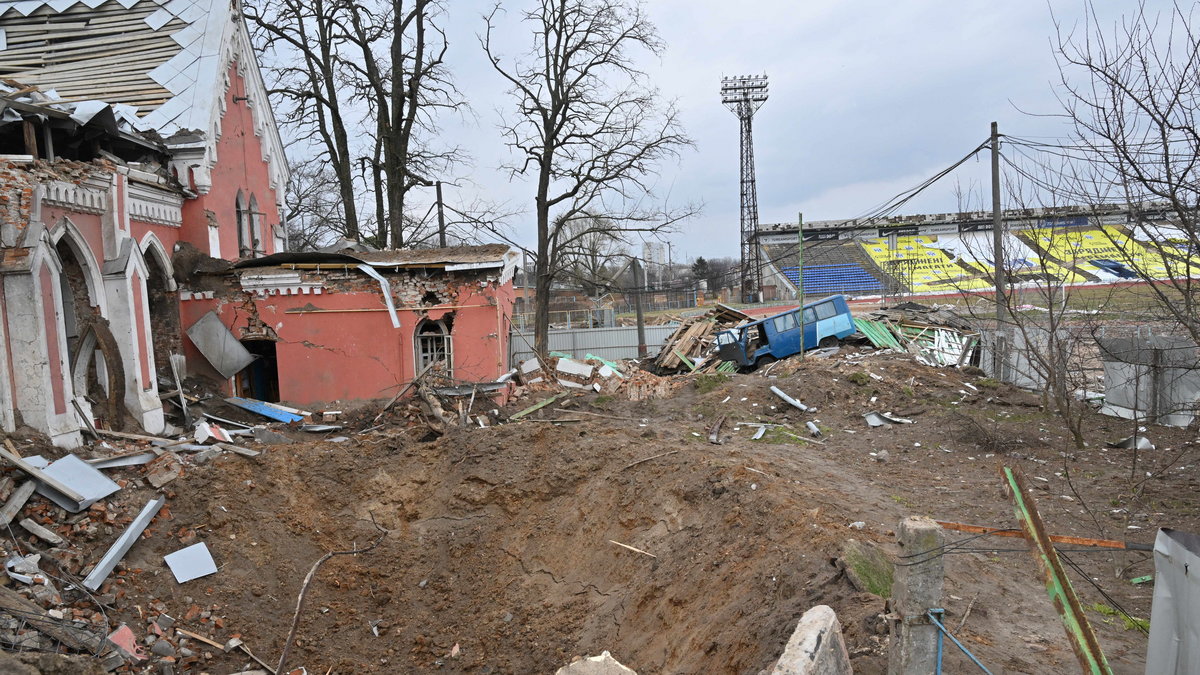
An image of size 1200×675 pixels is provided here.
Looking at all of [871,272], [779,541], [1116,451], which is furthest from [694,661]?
[871,272]

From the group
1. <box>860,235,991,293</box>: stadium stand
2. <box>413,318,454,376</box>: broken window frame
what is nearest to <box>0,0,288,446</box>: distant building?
<box>413,318,454,376</box>: broken window frame

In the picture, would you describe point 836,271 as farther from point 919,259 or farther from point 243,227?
point 243,227

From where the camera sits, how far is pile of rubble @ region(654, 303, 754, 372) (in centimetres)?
2444

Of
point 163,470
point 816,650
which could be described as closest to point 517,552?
point 163,470

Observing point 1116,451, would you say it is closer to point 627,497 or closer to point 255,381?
point 627,497

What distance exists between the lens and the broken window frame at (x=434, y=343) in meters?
17.0

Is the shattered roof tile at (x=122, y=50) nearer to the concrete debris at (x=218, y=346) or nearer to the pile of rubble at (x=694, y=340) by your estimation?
the concrete debris at (x=218, y=346)

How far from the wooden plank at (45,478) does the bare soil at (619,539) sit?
0.50 m

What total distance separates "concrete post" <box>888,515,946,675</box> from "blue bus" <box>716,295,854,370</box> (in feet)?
58.8

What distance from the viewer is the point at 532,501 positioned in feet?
36.0

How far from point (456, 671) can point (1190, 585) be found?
23.2 feet

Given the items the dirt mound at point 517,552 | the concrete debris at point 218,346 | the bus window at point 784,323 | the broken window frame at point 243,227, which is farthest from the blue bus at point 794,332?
the broken window frame at point 243,227

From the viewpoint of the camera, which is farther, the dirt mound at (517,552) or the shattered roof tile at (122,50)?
the shattered roof tile at (122,50)

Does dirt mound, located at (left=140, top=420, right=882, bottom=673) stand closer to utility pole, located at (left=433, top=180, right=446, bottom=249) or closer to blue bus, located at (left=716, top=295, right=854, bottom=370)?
blue bus, located at (left=716, top=295, right=854, bottom=370)
